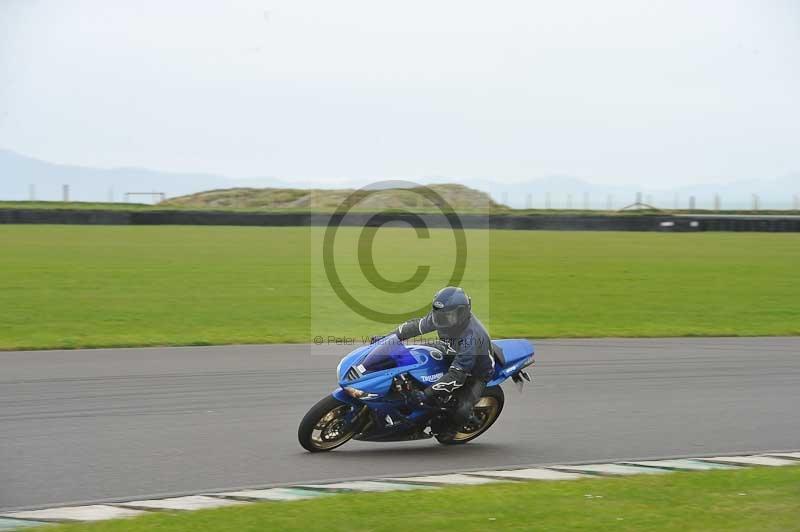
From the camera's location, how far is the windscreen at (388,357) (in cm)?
862

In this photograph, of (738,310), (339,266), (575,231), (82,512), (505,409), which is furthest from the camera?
(575,231)

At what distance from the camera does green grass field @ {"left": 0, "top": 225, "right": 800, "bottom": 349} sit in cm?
1755

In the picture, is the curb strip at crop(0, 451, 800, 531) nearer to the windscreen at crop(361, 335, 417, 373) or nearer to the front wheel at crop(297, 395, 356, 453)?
the front wheel at crop(297, 395, 356, 453)

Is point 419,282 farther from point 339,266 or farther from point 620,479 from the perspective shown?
point 620,479

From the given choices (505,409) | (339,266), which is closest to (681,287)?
(339,266)

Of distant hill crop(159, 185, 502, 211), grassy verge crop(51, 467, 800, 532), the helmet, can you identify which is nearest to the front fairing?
the helmet

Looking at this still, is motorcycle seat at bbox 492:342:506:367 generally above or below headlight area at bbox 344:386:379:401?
above

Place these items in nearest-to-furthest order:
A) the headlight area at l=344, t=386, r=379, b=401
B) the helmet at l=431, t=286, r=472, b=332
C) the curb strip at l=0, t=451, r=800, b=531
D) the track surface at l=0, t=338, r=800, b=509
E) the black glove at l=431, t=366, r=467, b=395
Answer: the curb strip at l=0, t=451, r=800, b=531
the track surface at l=0, t=338, r=800, b=509
the headlight area at l=344, t=386, r=379, b=401
the helmet at l=431, t=286, r=472, b=332
the black glove at l=431, t=366, r=467, b=395

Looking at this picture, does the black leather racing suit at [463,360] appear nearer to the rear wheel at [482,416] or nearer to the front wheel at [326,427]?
the rear wheel at [482,416]

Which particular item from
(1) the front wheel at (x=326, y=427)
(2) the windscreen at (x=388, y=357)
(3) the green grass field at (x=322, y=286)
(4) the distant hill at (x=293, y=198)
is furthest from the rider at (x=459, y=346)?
(4) the distant hill at (x=293, y=198)

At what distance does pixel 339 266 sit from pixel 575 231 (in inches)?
802

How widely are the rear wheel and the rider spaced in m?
0.26

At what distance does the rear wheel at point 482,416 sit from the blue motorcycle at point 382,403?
11 cm

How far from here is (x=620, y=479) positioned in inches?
307
